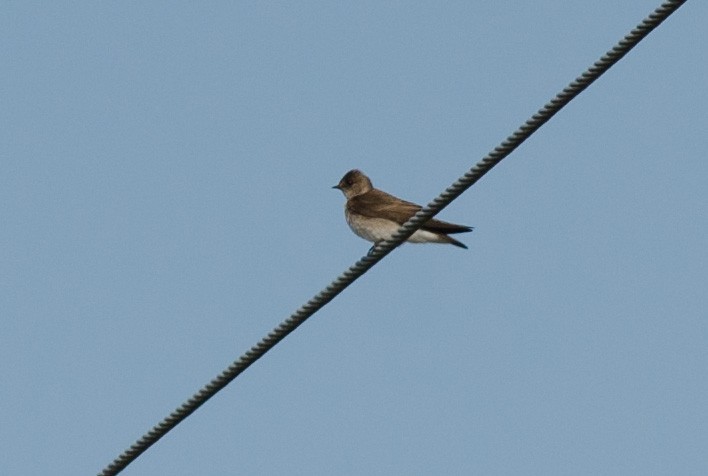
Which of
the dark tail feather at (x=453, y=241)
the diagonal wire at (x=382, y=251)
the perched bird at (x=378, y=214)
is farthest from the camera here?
the perched bird at (x=378, y=214)

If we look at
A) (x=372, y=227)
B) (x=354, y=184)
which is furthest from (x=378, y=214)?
(x=354, y=184)

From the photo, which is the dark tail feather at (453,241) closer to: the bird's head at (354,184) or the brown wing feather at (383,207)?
the brown wing feather at (383,207)

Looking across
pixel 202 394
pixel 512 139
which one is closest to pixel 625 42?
pixel 512 139

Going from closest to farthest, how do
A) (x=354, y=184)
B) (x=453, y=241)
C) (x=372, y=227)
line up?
(x=453, y=241) < (x=372, y=227) < (x=354, y=184)

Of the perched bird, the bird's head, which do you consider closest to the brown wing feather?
the perched bird

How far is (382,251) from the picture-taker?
7586 millimetres

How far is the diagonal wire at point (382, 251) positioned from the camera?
6273 millimetres

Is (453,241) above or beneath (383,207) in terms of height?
beneath

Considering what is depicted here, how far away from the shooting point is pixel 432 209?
696cm

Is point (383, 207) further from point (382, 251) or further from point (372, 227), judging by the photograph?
point (382, 251)

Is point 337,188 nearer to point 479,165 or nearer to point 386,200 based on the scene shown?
point 386,200

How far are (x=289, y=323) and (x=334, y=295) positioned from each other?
265 mm

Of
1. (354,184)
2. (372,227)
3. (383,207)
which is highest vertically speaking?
(354,184)

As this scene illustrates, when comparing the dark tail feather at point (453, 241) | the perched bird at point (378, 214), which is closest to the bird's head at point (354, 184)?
the perched bird at point (378, 214)
